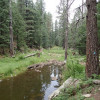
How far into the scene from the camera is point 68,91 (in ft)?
11.4

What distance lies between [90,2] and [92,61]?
2.36 meters

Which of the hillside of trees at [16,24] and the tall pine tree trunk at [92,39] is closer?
the tall pine tree trunk at [92,39]

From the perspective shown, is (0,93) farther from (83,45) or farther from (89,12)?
(83,45)

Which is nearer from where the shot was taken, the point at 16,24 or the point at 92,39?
the point at 92,39

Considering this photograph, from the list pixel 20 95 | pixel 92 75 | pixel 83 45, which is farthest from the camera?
pixel 83 45

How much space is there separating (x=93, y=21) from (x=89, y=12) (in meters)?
0.40

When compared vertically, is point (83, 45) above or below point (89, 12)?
below

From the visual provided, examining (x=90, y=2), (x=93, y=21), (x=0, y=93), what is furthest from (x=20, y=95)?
(x=90, y=2)

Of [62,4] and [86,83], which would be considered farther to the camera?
[62,4]

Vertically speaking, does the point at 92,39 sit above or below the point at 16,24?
below

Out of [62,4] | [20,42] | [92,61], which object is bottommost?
[92,61]

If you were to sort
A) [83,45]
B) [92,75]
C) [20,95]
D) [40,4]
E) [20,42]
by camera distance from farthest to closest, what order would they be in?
[40,4], [20,42], [83,45], [20,95], [92,75]

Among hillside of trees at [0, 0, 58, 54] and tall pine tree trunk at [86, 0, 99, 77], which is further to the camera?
hillside of trees at [0, 0, 58, 54]

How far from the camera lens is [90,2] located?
3.98 meters
